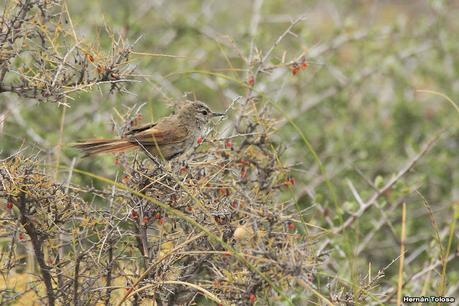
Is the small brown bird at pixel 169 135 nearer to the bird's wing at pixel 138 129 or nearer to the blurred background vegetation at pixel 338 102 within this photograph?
the bird's wing at pixel 138 129

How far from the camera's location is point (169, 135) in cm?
477

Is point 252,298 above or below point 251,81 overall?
below

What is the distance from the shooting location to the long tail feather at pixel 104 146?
416 centimetres

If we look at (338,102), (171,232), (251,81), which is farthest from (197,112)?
(338,102)

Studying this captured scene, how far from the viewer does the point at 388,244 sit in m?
6.75

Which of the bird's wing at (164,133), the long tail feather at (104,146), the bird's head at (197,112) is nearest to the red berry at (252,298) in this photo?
the long tail feather at (104,146)

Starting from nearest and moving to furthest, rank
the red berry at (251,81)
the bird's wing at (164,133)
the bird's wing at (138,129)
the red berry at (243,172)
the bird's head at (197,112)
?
the red berry at (243,172) < the bird's wing at (138,129) < the red berry at (251,81) < the bird's wing at (164,133) < the bird's head at (197,112)

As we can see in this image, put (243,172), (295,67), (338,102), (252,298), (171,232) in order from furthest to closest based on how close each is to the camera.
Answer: (338,102), (295,67), (243,172), (171,232), (252,298)

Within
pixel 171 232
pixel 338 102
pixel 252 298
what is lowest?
pixel 252 298

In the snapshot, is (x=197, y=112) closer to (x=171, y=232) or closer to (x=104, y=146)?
(x=104, y=146)

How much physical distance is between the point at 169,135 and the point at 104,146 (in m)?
0.68

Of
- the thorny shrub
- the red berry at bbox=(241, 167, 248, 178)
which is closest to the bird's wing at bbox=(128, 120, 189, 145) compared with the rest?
the thorny shrub

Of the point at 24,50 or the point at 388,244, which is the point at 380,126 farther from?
the point at 24,50

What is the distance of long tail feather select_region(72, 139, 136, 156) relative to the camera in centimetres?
416
